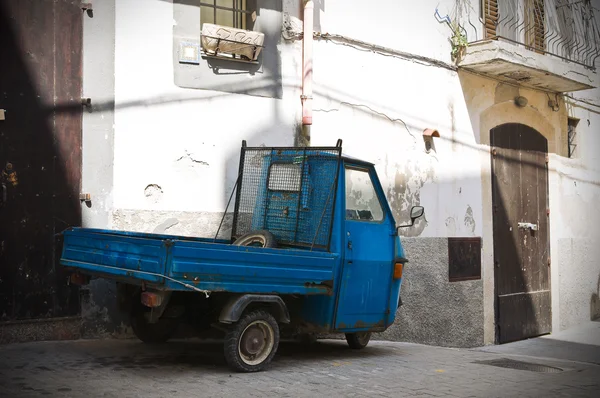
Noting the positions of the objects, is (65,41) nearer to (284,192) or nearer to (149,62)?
(149,62)

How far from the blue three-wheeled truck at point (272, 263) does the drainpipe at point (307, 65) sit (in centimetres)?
137

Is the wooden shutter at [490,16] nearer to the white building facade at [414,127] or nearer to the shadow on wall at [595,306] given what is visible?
the white building facade at [414,127]

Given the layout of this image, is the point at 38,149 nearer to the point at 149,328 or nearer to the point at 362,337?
the point at 149,328

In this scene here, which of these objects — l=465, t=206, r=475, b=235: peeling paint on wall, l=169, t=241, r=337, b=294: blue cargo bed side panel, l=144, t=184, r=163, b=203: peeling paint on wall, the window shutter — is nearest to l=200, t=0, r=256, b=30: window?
l=144, t=184, r=163, b=203: peeling paint on wall

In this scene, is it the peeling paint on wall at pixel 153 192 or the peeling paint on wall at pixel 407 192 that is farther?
the peeling paint on wall at pixel 407 192

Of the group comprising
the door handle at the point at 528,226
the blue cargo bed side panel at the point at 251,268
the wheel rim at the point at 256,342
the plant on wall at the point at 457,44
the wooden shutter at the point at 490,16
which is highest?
the wooden shutter at the point at 490,16

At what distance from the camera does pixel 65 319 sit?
6973 mm

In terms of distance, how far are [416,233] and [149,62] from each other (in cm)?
467

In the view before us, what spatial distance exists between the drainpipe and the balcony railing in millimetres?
3509

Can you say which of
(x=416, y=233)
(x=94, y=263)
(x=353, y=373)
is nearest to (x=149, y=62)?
(x=94, y=263)

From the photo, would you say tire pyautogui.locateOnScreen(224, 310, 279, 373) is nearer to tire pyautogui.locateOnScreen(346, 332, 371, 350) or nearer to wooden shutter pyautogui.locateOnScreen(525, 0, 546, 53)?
tire pyautogui.locateOnScreen(346, 332, 371, 350)

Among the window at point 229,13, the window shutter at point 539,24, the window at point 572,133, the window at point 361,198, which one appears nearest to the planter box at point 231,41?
the window at point 229,13

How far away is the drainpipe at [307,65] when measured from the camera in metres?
8.72

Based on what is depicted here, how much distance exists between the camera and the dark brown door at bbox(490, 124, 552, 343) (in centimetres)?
1141
